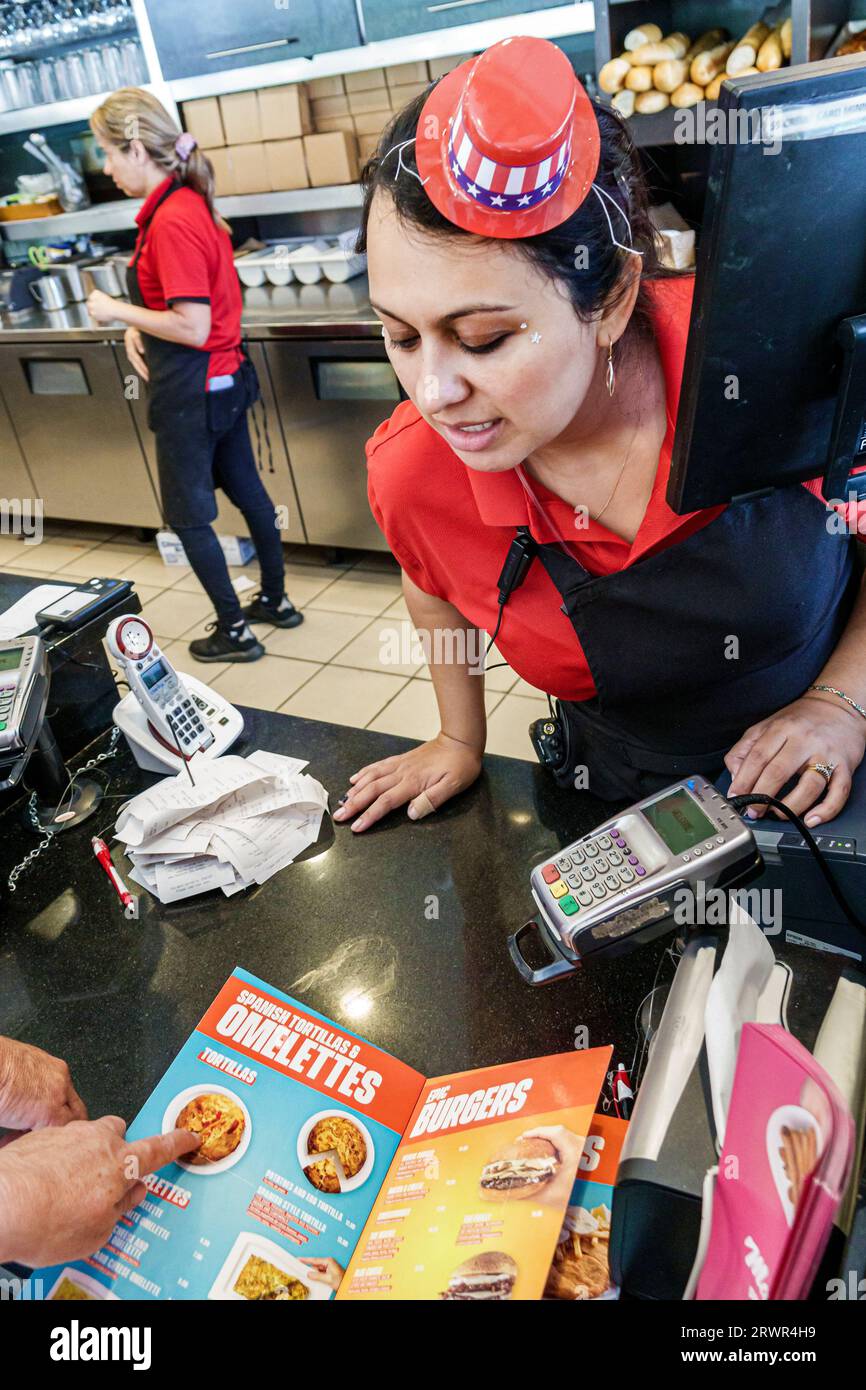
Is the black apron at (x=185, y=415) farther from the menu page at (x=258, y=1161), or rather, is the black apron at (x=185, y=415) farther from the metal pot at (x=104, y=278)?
the menu page at (x=258, y=1161)

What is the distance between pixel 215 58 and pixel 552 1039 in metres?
4.18

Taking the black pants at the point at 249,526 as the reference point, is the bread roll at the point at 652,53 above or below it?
above

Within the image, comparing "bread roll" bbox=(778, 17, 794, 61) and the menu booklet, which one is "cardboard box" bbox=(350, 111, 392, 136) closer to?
"bread roll" bbox=(778, 17, 794, 61)

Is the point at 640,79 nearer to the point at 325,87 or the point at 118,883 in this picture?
the point at 325,87

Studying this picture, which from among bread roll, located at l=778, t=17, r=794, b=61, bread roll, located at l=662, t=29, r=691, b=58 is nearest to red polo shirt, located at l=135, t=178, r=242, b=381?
bread roll, located at l=662, t=29, r=691, b=58

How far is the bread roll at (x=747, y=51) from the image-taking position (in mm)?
2631

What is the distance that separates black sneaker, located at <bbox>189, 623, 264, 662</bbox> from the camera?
11.2 feet

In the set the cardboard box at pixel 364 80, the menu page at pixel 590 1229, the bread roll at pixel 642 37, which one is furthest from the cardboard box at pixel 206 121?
the menu page at pixel 590 1229

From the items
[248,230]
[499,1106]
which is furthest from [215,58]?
[499,1106]

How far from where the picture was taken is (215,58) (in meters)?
3.70

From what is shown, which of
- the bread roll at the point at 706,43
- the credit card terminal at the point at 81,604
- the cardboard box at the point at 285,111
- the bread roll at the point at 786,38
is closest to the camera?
the credit card terminal at the point at 81,604

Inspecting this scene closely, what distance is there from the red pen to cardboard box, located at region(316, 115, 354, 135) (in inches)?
142

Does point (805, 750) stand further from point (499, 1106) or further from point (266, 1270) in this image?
point (266, 1270)

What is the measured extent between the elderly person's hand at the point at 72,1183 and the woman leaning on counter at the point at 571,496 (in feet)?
1.60
